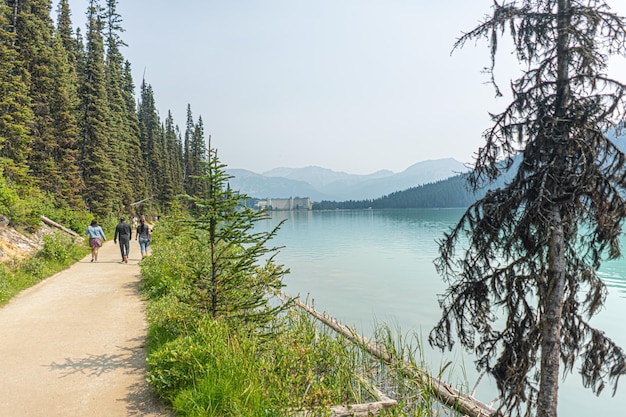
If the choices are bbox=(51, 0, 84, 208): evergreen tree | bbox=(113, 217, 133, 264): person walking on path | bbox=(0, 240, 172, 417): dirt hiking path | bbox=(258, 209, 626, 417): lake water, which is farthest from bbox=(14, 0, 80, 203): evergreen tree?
bbox=(0, 240, 172, 417): dirt hiking path

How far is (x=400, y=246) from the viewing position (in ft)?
152

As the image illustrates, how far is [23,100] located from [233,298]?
86.3ft

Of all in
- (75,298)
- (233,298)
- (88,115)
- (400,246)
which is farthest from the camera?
(400,246)

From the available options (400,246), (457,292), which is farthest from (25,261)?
(400,246)

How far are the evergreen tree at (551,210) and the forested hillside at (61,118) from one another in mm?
12825

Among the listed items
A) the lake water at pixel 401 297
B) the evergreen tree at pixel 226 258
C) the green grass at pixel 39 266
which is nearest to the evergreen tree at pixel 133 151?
the lake water at pixel 401 297

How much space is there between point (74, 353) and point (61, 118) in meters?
31.1

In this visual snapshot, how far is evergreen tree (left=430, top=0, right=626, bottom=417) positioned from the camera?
5016 mm

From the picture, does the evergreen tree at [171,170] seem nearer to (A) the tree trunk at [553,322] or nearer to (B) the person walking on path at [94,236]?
(B) the person walking on path at [94,236]

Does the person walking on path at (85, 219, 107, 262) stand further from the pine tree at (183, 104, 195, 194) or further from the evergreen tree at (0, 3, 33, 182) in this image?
the pine tree at (183, 104, 195, 194)

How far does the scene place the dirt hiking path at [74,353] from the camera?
498 centimetres

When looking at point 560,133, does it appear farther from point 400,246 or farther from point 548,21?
point 400,246

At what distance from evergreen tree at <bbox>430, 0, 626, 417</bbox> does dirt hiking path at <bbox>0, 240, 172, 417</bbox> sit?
5298 millimetres

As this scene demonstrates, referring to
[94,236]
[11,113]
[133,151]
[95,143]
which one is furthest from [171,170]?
[94,236]
